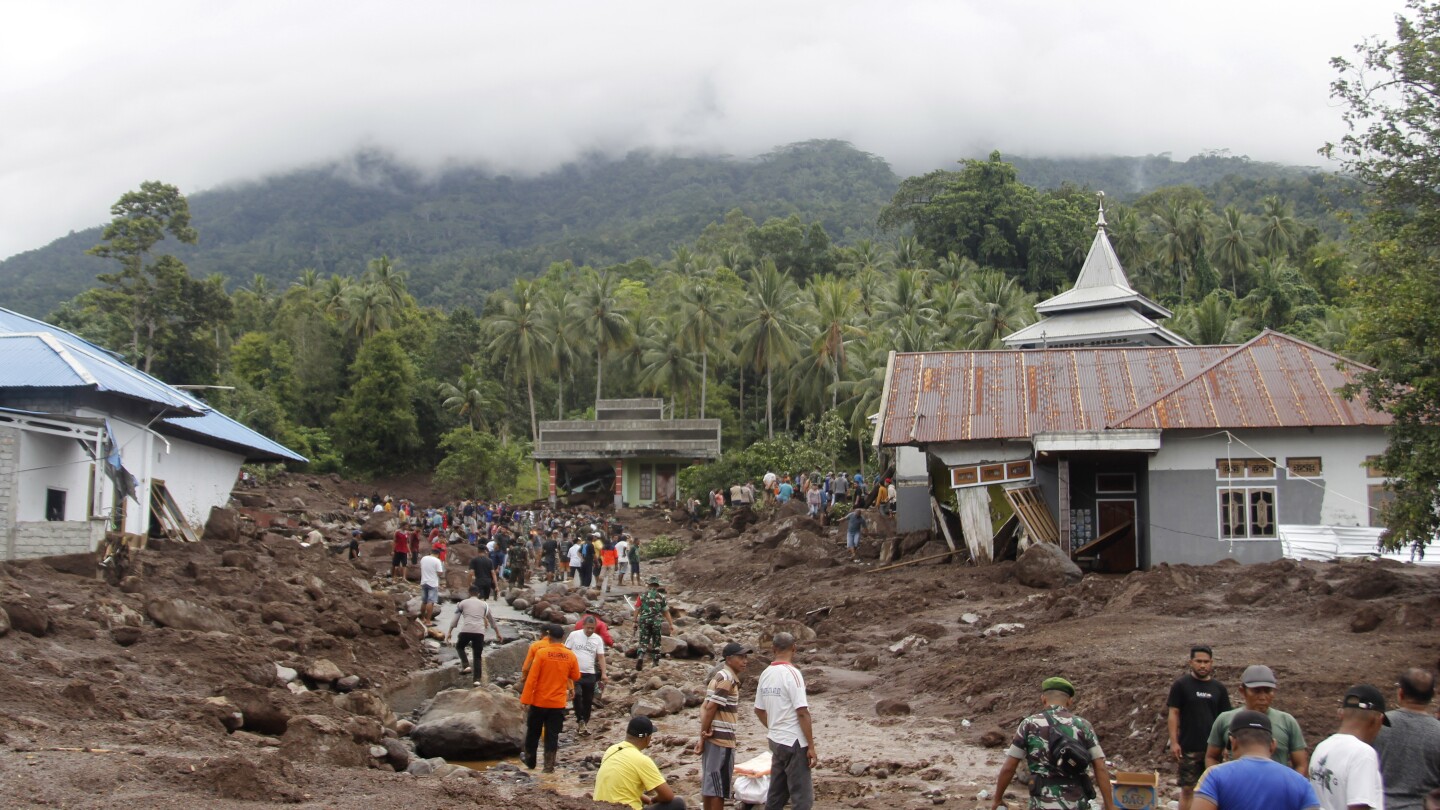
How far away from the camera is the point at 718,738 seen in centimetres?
948

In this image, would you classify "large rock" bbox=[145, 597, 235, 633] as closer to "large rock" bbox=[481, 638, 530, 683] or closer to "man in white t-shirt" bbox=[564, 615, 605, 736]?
"large rock" bbox=[481, 638, 530, 683]

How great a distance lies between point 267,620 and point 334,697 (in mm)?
4029

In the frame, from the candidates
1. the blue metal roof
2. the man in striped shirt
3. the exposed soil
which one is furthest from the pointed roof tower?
the man in striped shirt

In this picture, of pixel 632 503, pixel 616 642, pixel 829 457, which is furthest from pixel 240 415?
pixel 616 642

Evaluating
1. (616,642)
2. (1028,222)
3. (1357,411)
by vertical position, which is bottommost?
(616,642)

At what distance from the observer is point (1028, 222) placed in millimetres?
69250

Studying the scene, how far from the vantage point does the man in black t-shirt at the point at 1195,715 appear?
8.59m

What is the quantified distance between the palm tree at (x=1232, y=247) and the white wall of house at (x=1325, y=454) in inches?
2012

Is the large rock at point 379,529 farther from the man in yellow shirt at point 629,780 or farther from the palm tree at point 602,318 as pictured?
the palm tree at point 602,318

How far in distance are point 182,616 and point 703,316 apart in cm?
4410

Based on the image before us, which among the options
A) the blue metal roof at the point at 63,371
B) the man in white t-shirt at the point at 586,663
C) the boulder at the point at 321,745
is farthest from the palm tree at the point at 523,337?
the boulder at the point at 321,745

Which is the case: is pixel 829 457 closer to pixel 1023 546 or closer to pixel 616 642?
pixel 1023 546

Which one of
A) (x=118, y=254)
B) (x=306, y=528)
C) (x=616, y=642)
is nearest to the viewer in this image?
(x=616, y=642)

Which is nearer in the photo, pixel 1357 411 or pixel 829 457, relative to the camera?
pixel 1357 411
